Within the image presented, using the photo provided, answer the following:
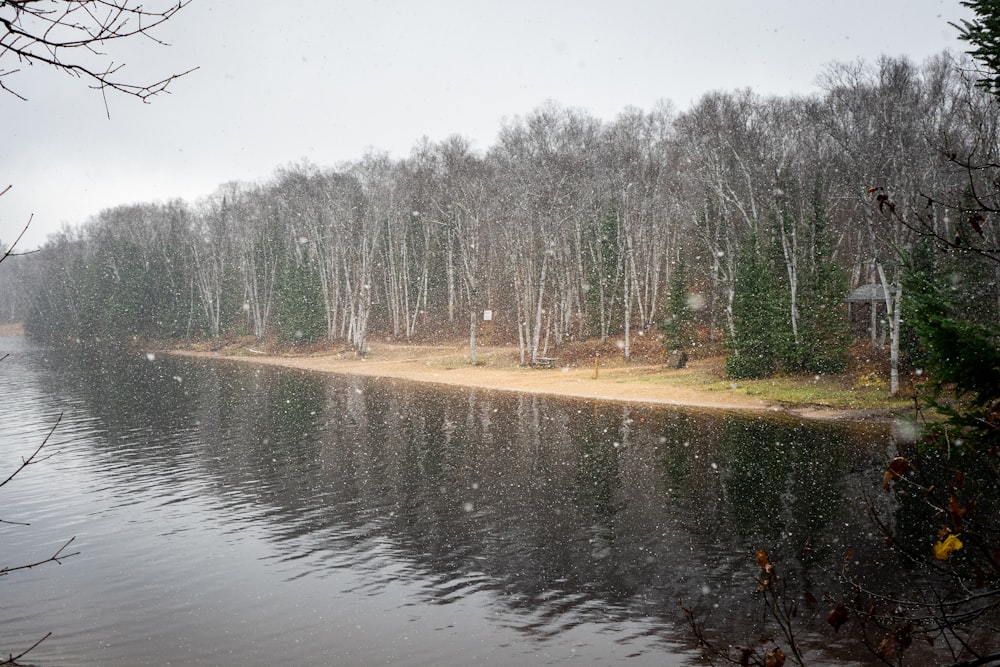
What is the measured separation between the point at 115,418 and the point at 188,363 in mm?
24096

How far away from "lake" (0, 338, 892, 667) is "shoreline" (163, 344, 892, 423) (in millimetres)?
1753

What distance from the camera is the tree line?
2342cm

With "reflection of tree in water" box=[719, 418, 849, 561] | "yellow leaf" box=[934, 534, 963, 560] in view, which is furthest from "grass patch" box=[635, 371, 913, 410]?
"yellow leaf" box=[934, 534, 963, 560]

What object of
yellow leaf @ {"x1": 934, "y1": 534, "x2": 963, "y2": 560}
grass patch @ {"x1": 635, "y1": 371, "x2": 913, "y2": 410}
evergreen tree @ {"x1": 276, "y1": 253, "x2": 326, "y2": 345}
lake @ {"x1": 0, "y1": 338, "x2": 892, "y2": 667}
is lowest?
lake @ {"x1": 0, "y1": 338, "x2": 892, "y2": 667}

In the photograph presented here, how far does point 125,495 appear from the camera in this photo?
48.8 feet

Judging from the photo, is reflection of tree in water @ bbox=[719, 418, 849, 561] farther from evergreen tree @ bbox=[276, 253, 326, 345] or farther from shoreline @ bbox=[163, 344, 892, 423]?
evergreen tree @ bbox=[276, 253, 326, 345]

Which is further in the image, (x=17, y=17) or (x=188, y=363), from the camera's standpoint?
(x=188, y=363)

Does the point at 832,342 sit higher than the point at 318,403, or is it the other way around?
the point at 832,342

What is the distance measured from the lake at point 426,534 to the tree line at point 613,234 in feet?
16.3

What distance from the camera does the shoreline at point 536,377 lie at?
23.3m

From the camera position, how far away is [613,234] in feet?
143

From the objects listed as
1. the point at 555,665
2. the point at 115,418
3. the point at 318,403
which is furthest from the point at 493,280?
the point at 555,665

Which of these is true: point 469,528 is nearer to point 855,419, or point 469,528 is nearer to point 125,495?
point 125,495

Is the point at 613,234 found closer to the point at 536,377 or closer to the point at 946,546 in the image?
the point at 536,377
